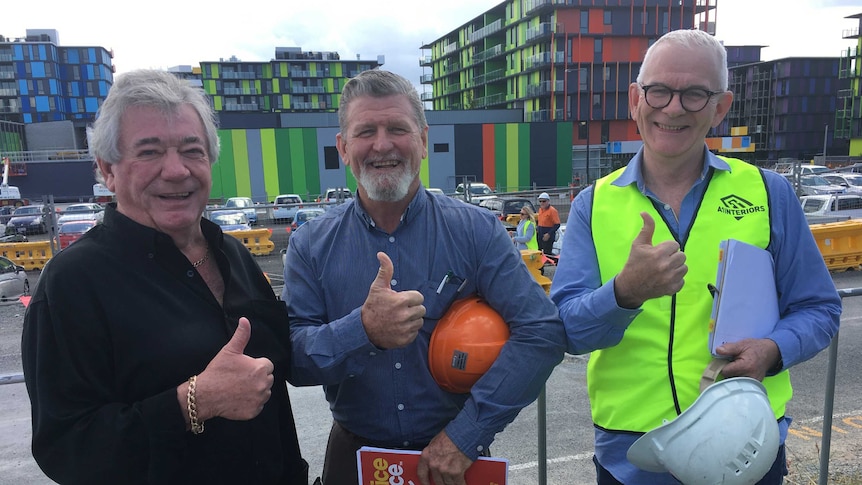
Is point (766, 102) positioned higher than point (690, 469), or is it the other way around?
point (766, 102)

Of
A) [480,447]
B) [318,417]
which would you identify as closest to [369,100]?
[480,447]

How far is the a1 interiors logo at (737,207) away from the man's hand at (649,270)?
14.9 inches

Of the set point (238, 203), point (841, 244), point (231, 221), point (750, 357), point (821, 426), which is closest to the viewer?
point (750, 357)

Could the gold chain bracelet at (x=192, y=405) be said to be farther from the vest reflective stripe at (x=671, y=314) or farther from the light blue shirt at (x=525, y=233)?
the light blue shirt at (x=525, y=233)

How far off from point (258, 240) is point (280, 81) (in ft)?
277

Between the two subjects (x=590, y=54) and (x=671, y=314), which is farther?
(x=590, y=54)

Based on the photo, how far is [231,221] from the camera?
60.6ft

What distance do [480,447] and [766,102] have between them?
8815 cm

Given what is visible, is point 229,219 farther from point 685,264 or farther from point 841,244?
point 685,264

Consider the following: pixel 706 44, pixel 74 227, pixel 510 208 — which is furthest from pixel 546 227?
pixel 74 227

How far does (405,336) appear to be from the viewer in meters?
1.79

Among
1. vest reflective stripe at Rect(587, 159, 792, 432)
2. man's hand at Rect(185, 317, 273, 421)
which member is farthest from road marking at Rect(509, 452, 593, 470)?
man's hand at Rect(185, 317, 273, 421)

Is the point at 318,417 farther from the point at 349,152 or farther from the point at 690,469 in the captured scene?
the point at 690,469

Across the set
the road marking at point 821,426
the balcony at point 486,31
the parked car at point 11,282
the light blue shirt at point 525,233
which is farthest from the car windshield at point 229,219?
the balcony at point 486,31
